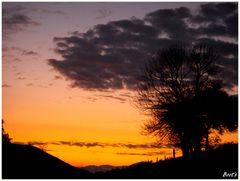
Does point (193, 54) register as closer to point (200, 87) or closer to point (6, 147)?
point (200, 87)

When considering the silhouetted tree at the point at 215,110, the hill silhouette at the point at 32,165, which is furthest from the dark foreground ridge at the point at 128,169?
the silhouetted tree at the point at 215,110

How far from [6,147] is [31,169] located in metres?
3.78

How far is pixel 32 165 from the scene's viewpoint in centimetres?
2828

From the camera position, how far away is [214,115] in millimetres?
38406

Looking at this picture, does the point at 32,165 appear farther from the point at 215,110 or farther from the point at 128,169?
the point at 215,110

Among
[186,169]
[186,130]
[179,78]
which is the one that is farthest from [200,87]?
[186,169]

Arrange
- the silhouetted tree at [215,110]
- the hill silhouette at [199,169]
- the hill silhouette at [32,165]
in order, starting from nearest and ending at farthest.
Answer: the hill silhouette at [199,169], the hill silhouette at [32,165], the silhouetted tree at [215,110]

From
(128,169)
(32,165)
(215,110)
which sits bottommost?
(128,169)

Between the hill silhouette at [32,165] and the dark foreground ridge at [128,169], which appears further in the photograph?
the hill silhouette at [32,165]

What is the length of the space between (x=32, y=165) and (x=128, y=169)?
23.9ft

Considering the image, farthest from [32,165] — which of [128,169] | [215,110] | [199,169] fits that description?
[215,110]

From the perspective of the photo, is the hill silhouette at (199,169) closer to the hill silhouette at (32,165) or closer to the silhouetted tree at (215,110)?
the hill silhouette at (32,165)

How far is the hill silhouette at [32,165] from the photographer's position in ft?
87.1

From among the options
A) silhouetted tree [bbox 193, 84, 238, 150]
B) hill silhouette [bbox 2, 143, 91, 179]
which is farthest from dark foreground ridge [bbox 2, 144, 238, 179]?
silhouetted tree [bbox 193, 84, 238, 150]
